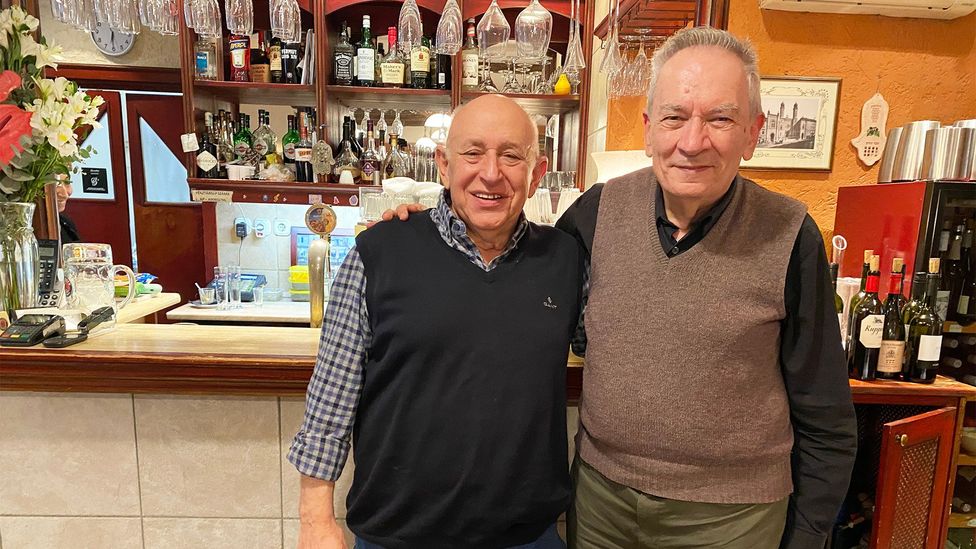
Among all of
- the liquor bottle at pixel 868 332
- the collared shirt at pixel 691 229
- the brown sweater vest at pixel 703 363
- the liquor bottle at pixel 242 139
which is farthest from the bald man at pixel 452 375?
the liquor bottle at pixel 242 139

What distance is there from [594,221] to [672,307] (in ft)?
0.88

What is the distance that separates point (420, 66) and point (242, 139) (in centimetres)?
116

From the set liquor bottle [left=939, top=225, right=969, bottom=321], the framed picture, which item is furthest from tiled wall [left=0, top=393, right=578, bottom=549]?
the framed picture

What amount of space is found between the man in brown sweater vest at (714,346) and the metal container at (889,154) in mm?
1503

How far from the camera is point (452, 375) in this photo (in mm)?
1017

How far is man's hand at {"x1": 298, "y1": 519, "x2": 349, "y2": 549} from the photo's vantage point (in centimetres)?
108

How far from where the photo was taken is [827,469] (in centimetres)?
107

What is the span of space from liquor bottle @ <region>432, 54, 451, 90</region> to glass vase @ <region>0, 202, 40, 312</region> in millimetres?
2186

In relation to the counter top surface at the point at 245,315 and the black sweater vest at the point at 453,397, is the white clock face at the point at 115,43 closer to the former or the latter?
the counter top surface at the point at 245,315

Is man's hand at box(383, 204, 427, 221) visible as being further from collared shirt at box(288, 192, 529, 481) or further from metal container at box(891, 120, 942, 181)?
metal container at box(891, 120, 942, 181)

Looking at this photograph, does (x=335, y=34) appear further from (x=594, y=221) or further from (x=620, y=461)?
(x=620, y=461)

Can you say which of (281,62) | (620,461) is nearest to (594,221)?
(620,461)

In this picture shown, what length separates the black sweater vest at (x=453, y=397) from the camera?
1.01 m

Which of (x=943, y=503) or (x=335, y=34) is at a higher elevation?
(x=335, y=34)
